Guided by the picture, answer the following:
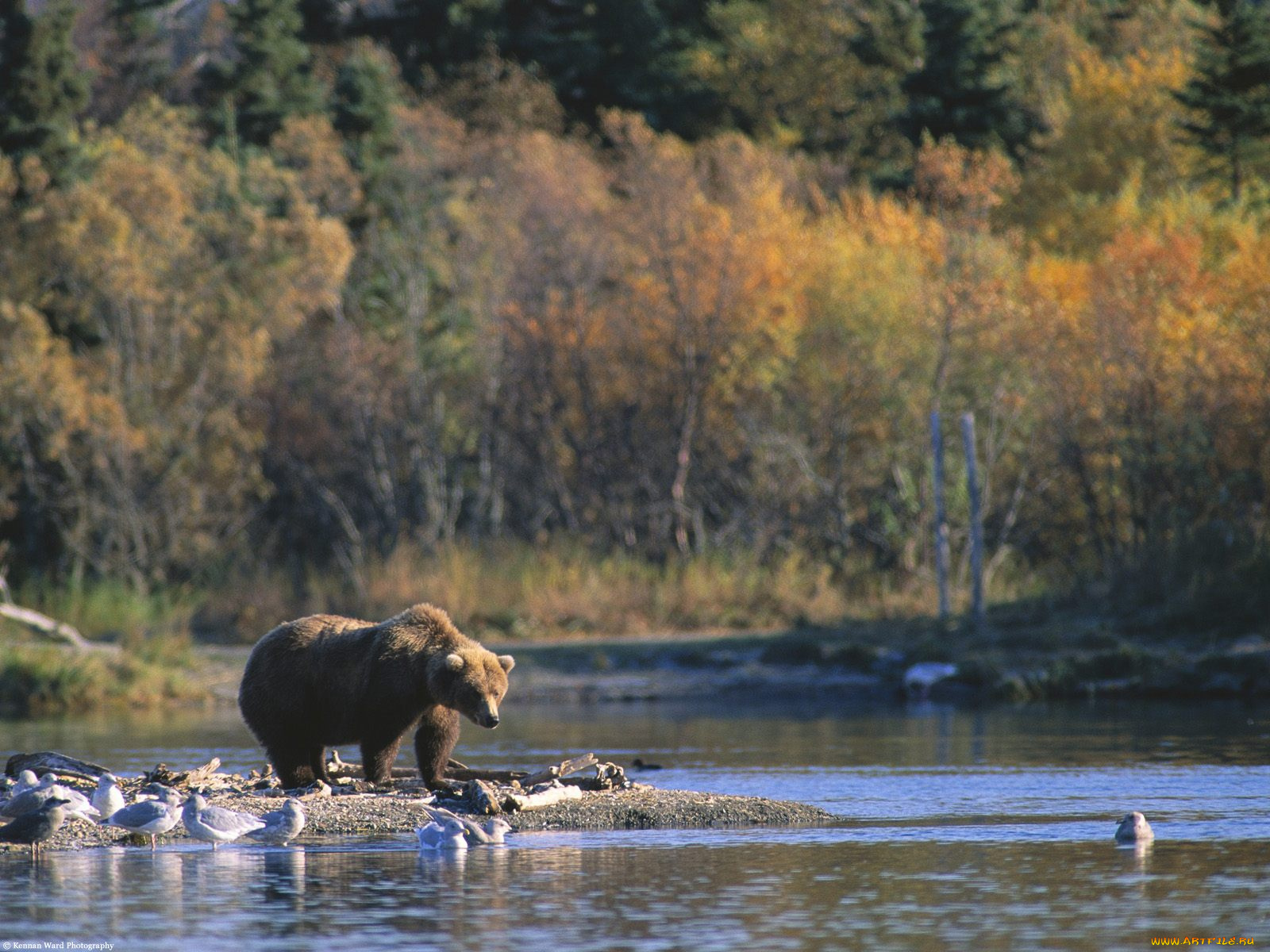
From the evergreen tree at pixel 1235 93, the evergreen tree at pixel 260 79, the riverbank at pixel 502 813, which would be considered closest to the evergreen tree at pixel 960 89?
the evergreen tree at pixel 1235 93

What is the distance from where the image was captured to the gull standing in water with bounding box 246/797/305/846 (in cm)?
1373

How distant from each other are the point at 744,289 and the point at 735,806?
2447 cm

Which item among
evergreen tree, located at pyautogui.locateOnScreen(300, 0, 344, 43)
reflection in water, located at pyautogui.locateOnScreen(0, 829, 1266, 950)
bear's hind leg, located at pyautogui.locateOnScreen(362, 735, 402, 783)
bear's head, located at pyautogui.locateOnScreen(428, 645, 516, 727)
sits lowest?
reflection in water, located at pyautogui.locateOnScreen(0, 829, 1266, 950)

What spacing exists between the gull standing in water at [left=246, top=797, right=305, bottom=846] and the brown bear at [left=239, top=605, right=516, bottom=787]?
3.07ft

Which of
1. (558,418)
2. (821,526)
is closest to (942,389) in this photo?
(821,526)

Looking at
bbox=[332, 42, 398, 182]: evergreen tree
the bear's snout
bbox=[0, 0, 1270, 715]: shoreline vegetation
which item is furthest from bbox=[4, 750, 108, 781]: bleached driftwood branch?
bbox=[332, 42, 398, 182]: evergreen tree

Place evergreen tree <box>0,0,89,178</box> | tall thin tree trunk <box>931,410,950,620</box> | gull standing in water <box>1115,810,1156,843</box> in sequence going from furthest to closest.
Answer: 1. evergreen tree <box>0,0,89,178</box>
2. tall thin tree trunk <box>931,410,950,620</box>
3. gull standing in water <box>1115,810,1156,843</box>

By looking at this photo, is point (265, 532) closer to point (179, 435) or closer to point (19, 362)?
point (179, 435)

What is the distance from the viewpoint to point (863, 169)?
2296 inches

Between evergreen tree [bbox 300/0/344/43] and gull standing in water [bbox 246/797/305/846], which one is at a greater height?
evergreen tree [bbox 300/0/344/43]

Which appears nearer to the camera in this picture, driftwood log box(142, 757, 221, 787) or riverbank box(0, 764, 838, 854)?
riverbank box(0, 764, 838, 854)

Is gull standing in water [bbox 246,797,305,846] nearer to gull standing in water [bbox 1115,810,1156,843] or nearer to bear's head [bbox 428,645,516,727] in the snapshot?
bear's head [bbox 428,645,516,727]

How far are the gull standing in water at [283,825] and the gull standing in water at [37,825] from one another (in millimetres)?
1298

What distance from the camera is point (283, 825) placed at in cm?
1380
